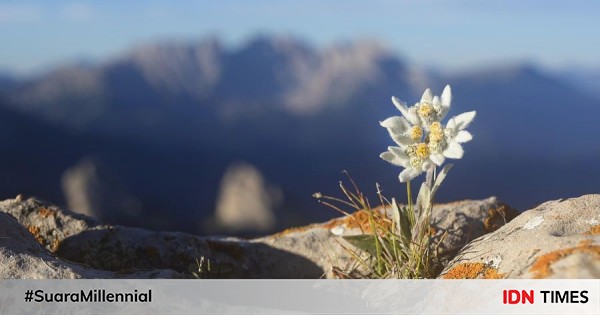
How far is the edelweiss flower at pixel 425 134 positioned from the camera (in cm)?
487

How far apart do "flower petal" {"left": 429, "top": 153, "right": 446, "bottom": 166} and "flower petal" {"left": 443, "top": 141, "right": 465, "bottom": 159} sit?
0.14 feet

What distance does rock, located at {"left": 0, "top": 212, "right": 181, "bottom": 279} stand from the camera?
4.98m

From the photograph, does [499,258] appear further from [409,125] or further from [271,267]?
[271,267]

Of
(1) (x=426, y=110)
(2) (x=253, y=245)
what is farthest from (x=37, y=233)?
(1) (x=426, y=110)

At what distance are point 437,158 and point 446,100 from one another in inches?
18.4

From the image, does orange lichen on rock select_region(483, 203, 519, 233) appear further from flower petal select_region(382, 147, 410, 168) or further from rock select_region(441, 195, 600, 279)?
flower petal select_region(382, 147, 410, 168)

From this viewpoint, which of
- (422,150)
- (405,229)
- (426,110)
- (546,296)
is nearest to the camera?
(546,296)

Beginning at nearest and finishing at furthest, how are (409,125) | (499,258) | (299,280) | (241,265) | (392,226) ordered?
1. (499,258)
2. (409,125)
3. (392,226)
4. (299,280)
5. (241,265)

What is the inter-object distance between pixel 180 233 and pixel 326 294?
6.05 feet

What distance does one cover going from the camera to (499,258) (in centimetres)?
473

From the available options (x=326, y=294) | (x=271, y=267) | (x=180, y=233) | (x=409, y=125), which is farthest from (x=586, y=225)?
(x=180, y=233)

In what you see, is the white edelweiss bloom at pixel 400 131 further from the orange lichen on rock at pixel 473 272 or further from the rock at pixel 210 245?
the rock at pixel 210 245

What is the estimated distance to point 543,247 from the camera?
14.7ft

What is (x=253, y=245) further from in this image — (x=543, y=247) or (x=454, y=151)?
(x=543, y=247)
